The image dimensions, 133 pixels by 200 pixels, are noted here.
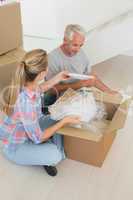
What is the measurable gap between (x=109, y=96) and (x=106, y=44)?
2.79 feet

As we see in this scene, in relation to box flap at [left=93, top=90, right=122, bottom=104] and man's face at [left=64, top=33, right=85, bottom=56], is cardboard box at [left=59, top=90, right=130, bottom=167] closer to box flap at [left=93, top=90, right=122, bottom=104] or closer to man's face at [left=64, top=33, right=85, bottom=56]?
box flap at [left=93, top=90, right=122, bottom=104]

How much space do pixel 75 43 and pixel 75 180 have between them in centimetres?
82

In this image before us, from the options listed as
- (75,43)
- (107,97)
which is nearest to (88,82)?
(107,97)

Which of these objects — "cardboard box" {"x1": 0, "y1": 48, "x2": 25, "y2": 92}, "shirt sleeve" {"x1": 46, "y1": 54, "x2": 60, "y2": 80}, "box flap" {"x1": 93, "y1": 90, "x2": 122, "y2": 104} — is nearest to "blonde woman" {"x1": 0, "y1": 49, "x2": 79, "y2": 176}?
"shirt sleeve" {"x1": 46, "y1": 54, "x2": 60, "y2": 80}

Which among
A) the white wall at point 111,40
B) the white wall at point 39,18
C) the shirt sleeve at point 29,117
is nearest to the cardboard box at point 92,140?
the shirt sleeve at point 29,117

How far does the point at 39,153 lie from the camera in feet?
5.21

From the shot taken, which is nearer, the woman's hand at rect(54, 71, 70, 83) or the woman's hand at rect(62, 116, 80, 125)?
the woman's hand at rect(62, 116, 80, 125)

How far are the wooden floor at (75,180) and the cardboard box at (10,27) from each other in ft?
3.06

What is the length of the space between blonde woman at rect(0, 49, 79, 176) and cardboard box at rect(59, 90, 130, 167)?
0.19 feet

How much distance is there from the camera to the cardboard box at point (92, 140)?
1548mm

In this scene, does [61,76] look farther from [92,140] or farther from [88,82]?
[92,140]

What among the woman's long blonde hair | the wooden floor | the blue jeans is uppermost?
the woman's long blonde hair

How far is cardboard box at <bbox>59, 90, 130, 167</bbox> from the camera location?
155 cm

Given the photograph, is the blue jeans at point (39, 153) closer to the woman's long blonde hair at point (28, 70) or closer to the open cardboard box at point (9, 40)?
the woman's long blonde hair at point (28, 70)
